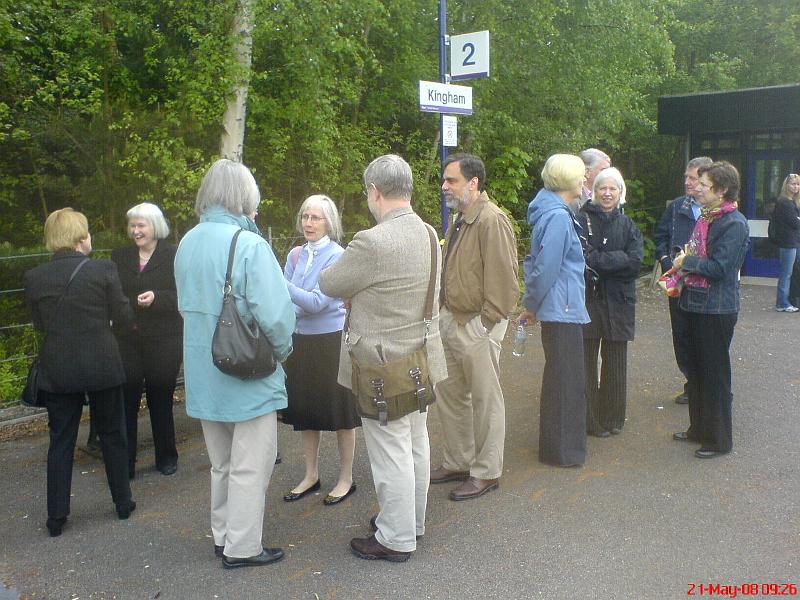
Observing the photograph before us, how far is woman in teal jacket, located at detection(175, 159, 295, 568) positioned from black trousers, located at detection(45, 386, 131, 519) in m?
0.92

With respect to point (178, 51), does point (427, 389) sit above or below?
below

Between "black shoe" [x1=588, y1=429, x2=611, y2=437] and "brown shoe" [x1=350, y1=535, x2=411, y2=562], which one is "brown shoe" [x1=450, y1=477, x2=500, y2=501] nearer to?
"brown shoe" [x1=350, y1=535, x2=411, y2=562]

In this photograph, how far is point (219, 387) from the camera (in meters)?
3.80

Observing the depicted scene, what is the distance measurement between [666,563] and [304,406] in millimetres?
2102

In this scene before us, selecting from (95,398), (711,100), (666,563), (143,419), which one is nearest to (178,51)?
(143,419)

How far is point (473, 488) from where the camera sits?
4.80 metres

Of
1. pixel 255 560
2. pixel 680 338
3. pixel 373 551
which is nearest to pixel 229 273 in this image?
pixel 255 560

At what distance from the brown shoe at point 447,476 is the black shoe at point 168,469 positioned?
1.74m

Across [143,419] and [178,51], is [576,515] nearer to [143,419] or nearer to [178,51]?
[143,419]

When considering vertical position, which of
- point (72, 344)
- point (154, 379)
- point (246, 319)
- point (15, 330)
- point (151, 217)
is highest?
point (151, 217)

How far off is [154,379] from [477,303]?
2.20 meters

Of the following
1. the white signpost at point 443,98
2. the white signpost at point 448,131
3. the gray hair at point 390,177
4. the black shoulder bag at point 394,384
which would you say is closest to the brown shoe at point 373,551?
the black shoulder bag at point 394,384

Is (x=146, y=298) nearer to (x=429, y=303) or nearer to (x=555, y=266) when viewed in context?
(x=429, y=303)

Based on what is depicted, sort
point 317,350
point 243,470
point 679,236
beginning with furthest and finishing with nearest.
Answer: point 679,236
point 317,350
point 243,470
